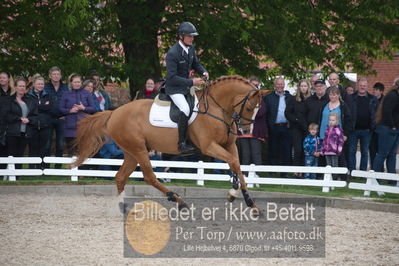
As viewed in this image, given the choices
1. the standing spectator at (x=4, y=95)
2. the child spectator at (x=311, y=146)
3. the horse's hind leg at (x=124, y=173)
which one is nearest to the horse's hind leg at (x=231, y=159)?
the horse's hind leg at (x=124, y=173)

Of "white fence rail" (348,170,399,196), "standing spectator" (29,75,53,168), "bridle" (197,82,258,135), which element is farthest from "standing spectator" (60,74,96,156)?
"white fence rail" (348,170,399,196)

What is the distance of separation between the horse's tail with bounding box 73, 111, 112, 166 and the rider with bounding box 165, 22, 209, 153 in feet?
5.67

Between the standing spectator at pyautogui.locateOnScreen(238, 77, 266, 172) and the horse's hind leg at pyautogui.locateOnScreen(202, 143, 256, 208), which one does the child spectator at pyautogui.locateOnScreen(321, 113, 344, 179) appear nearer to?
the standing spectator at pyautogui.locateOnScreen(238, 77, 266, 172)

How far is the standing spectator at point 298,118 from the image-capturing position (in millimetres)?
15547

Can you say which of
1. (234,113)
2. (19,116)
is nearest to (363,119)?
(234,113)

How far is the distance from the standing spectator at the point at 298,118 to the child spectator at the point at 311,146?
A: 26cm

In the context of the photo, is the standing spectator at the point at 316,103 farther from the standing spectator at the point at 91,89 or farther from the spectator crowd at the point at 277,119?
the standing spectator at the point at 91,89

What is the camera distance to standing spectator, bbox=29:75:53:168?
15.4 meters

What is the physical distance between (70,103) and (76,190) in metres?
2.08

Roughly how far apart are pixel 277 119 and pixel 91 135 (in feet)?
16.9

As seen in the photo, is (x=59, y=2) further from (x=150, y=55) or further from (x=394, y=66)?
(x=394, y=66)

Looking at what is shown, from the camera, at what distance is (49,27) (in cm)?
1747

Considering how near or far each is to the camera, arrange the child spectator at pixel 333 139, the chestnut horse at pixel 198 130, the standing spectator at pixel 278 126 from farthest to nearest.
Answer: the standing spectator at pixel 278 126, the child spectator at pixel 333 139, the chestnut horse at pixel 198 130

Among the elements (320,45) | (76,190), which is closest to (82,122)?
(76,190)
